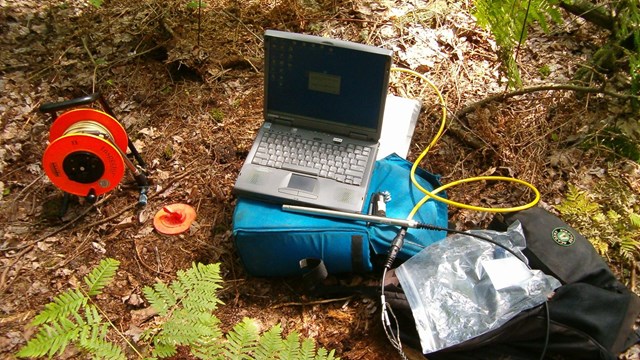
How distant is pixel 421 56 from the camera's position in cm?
335

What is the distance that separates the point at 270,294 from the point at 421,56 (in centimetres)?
198

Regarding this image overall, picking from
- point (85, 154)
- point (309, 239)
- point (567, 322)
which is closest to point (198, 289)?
point (309, 239)

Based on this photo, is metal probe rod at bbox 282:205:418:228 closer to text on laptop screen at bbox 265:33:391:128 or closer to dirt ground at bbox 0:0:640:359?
dirt ground at bbox 0:0:640:359

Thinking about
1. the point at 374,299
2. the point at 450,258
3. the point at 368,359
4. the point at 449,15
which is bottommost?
the point at 368,359

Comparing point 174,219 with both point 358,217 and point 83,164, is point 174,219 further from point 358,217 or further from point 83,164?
point 358,217

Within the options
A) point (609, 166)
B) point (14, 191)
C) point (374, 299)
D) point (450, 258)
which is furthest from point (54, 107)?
point (609, 166)

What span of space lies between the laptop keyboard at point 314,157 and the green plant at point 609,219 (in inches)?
42.7

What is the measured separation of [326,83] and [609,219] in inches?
62.3

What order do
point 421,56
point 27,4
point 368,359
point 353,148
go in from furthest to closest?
point 27,4, point 421,56, point 353,148, point 368,359

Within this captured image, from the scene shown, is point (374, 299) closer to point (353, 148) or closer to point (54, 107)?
point (353, 148)

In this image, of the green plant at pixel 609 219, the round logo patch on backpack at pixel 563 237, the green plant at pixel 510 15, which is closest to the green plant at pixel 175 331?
the round logo patch on backpack at pixel 563 237

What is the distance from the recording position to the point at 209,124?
303 centimetres

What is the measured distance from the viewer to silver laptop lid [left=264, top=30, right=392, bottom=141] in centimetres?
230

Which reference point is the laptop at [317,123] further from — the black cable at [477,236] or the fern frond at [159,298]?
the fern frond at [159,298]
